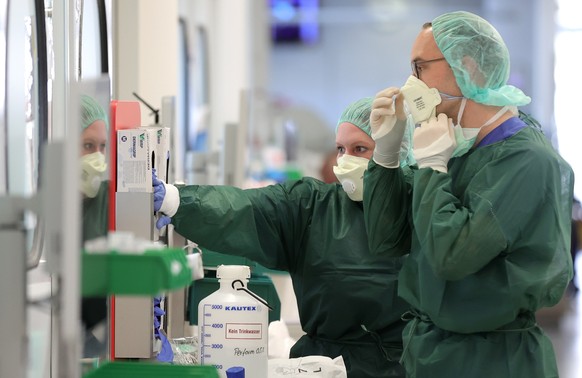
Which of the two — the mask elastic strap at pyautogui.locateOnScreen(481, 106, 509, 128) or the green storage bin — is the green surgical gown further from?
the green storage bin

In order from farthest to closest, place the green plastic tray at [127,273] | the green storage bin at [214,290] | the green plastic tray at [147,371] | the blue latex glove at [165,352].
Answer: the green storage bin at [214,290] → the blue latex glove at [165,352] → the green plastic tray at [147,371] → the green plastic tray at [127,273]

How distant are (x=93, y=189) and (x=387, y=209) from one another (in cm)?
99

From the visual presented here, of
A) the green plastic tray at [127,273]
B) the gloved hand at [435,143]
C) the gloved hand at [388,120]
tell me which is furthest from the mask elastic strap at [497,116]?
the green plastic tray at [127,273]

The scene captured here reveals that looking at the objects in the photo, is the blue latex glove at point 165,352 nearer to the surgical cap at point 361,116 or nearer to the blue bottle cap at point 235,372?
the blue bottle cap at point 235,372

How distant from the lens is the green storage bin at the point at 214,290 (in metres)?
2.60

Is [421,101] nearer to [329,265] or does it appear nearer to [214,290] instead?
[329,265]

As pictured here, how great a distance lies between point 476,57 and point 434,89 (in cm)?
13

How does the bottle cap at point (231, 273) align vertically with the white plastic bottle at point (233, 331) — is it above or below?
above

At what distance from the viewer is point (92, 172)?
5.38ft

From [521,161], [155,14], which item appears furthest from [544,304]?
[155,14]

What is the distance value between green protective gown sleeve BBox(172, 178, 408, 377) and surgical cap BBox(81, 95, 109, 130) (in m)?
0.93

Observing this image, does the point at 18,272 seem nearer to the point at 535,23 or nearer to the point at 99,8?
the point at 99,8

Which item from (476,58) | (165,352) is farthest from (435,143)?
(165,352)

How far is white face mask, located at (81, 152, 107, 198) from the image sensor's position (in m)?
1.61
